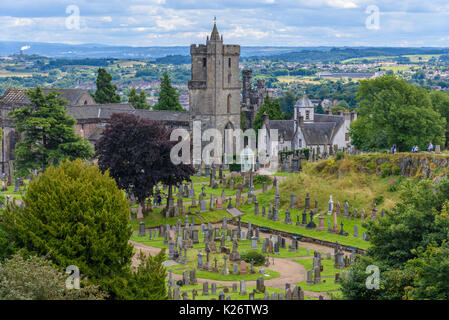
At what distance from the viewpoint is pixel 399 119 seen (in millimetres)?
57688

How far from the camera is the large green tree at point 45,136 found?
52375 millimetres

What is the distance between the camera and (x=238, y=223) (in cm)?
4353

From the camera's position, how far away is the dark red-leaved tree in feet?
143

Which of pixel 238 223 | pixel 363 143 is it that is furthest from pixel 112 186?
pixel 363 143

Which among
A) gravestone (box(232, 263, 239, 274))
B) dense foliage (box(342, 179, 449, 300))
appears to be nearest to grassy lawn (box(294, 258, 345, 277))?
gravestone (box(232, 263, 239, 274))

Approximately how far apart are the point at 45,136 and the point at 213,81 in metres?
24.6

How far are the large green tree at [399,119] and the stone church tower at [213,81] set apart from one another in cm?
1561

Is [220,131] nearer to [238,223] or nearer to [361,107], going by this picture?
[361,107]

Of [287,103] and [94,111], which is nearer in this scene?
[94,111]

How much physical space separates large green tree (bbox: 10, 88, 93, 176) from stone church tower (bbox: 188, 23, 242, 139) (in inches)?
862

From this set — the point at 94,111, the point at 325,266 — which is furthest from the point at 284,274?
the point at 94,111

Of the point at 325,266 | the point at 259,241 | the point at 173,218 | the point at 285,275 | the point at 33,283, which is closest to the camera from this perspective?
the point at 33,283

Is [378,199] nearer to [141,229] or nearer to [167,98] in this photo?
[141,229]

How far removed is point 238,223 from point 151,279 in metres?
19.3
